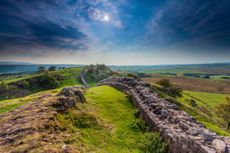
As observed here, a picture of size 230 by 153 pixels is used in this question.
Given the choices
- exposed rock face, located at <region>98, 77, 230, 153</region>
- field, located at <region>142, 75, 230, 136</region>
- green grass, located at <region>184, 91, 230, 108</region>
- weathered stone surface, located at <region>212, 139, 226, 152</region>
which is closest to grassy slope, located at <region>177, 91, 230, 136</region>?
field, located at <region>142, 75, 230, 136</region>

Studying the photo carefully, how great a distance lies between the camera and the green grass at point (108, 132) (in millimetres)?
9609

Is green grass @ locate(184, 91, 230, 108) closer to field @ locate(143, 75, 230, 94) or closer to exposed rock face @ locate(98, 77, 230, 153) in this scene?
field @ locate(143, 75, 230, 94)

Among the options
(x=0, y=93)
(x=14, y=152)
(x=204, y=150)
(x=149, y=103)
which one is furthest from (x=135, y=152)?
(x=0, y=93)

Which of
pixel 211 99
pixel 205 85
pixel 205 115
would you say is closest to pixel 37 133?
pixel 205 115

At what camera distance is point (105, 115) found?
14.6m

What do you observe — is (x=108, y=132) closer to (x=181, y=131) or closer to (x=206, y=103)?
(x=181, y=131)

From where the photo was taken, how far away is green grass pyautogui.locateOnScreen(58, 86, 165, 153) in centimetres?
961

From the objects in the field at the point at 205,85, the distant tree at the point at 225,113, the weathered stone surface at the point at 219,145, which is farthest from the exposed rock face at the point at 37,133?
the field at the point at 205,85

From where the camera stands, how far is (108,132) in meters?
11.6

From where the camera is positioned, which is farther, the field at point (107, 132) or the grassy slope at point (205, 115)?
the grassy slope at point (205, 115)

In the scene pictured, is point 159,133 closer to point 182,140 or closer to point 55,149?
point 182,140

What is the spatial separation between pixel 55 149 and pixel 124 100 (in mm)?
12796

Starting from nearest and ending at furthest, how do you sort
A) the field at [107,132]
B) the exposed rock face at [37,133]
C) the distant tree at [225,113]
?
the exposed rock face at [37,133] → the field at [107,132] → the distant tree at [225,113]

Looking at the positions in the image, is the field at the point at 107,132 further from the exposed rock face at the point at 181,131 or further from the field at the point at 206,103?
the field at the point at 206,103
